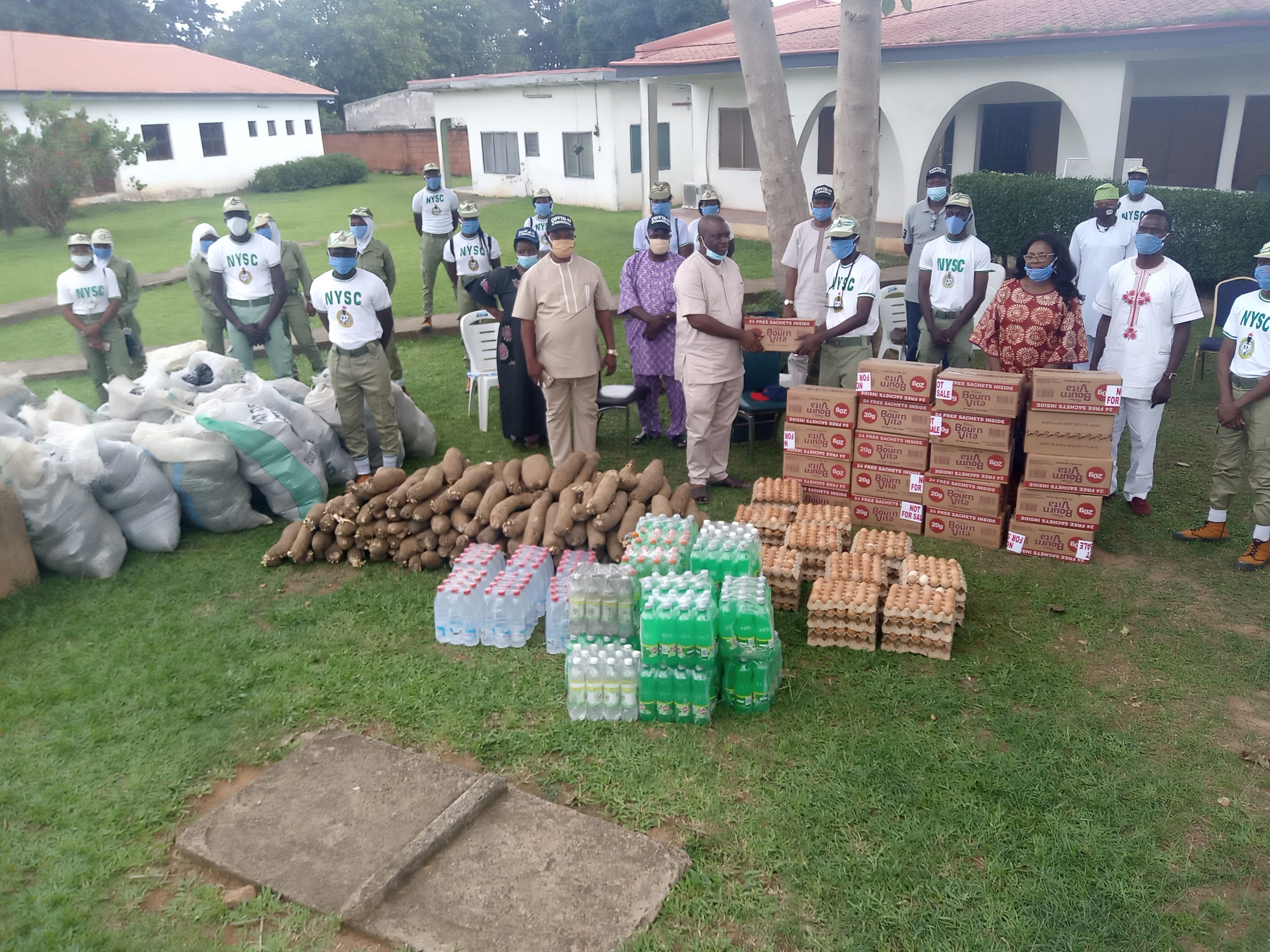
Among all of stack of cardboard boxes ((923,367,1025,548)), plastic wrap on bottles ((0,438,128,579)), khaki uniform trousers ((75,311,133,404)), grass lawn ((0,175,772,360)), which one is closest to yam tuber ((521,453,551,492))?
stack of cardboard boxes ((923,367,1025,548))

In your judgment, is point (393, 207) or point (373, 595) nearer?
point (373, 595)

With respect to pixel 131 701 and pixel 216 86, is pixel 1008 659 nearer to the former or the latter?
pixel 131 701

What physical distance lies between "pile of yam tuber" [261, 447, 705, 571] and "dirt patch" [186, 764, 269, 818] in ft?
6.78

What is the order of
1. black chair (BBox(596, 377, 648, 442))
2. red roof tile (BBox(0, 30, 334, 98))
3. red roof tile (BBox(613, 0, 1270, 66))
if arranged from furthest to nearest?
red roof tile (BBox(0, 30, 334, 98)), red roof tile (BBox(613, 0, 1270, 66)), black chair (BBox(596, 377, 648, 442))

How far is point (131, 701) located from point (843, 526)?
429 centimetres

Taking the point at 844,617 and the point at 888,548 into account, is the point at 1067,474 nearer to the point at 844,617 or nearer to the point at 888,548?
the point at 888,548

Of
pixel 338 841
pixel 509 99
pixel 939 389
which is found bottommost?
pixel 338 841

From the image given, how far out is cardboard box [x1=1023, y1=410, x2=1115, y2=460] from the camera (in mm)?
5945

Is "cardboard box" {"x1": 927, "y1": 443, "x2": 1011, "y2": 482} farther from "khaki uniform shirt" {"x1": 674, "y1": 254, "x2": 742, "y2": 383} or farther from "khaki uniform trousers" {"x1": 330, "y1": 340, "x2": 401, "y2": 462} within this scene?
"khaki uniform trousers" {"x1": 330, "y1": 340, "x2": 401, "y2": 462}

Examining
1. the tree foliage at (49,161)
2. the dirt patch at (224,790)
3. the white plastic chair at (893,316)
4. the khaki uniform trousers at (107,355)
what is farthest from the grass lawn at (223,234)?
the dirt patch at (224,790)

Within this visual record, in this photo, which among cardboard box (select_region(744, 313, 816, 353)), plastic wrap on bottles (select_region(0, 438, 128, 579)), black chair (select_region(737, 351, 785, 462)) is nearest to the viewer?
plastic wrap on bottles (select_region(0, 438, 128, 579))

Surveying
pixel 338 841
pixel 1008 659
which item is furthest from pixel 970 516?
pixel 338 841

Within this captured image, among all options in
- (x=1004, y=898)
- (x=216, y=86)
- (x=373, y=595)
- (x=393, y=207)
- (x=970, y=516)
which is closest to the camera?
(x=1004, y=898)

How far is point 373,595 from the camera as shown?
603 cm
